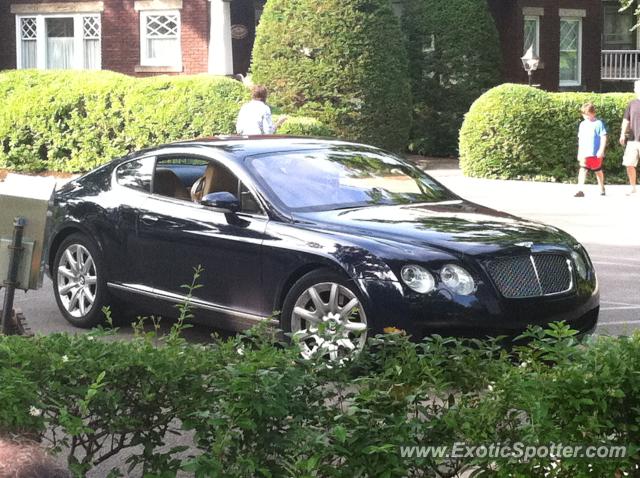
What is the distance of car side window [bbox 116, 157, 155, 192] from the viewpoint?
31.7 feet

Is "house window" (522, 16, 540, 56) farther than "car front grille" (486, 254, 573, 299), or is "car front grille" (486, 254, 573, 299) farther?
"house window" (522, 16, 540, 56)

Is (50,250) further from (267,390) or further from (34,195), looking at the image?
(267,390)

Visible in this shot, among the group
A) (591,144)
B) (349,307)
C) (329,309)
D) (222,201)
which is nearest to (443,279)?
(349,307)

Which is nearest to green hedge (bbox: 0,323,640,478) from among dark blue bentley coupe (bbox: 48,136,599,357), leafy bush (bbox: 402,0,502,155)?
dark blue bentley coupe (bbox: 48,136,599,357)

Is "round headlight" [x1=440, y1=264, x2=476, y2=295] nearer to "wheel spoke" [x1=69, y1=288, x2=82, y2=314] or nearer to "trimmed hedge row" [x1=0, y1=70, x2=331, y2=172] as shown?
"wheel spoke" [x1=69, y1=288, x2=82, y2=314]

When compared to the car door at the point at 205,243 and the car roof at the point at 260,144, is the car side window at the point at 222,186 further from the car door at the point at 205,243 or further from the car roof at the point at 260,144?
the car roof at the point at 260,144

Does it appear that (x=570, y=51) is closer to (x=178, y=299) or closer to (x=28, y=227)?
(x=178, y=299)

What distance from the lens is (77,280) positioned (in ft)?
32.6

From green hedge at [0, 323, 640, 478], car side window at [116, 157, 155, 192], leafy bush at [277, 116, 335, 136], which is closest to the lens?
green hedge at [0, 323, 640, 478]

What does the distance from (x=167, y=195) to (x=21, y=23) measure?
968 inches

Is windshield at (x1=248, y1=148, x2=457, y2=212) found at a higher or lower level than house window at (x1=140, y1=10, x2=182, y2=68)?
lower

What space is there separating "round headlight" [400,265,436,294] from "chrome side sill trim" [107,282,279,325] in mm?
992

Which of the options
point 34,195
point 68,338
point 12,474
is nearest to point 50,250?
point 34,195

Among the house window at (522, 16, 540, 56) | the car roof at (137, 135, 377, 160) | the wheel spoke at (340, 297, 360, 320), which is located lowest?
the wheel spoke at (340, 297, 360, 320)
